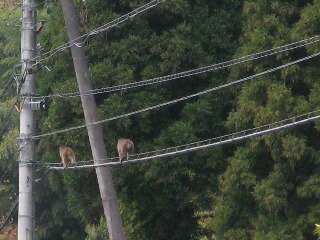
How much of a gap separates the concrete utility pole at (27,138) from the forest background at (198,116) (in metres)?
2.29

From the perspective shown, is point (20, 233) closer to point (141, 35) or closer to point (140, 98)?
point (140, 98)

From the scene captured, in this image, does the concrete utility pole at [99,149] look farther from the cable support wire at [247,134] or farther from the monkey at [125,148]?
the monkey at [125,148]

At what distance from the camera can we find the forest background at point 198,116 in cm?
1579

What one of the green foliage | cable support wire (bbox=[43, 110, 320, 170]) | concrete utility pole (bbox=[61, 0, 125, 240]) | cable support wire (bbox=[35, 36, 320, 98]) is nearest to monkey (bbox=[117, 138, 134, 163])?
cable support wire (bbox=[43, 110, 320, 170])

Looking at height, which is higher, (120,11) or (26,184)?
(120,11)

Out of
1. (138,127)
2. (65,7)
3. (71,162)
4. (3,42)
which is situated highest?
(3,42)

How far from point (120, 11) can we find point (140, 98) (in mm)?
2223

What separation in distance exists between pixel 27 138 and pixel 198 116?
379cm

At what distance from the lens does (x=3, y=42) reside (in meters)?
33.3

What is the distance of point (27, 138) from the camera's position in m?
16.1

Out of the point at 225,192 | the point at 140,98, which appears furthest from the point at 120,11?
the point at 225,192

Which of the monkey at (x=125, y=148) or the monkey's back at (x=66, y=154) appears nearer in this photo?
the monkey at (x=125, y=148)

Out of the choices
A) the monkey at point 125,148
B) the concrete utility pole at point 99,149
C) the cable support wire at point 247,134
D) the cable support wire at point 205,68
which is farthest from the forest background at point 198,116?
the monkey at point 125,148

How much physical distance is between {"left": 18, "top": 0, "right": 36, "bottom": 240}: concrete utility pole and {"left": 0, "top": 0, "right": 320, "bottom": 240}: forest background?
2292mm
